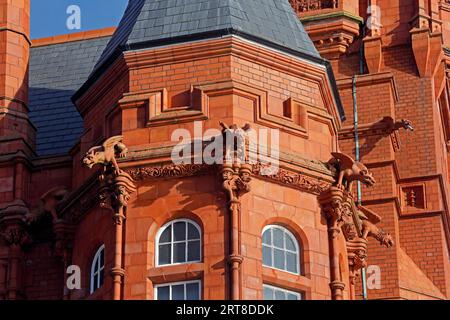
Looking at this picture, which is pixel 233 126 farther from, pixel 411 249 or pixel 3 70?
pixel 411 249

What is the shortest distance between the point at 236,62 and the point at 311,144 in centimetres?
223

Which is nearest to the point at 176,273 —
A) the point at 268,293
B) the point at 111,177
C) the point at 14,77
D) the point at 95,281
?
the point at 268,293

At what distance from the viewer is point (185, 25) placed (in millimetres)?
40312

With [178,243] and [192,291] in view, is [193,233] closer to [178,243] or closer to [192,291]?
[178,243]

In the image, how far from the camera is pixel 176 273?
3700cm

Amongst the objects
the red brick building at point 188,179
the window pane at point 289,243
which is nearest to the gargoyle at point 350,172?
the red brick building at point 188,179

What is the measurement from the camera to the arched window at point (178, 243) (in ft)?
122

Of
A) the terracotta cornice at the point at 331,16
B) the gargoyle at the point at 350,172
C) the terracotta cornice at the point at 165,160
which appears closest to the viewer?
the terracotta cornice at the point at 165,160

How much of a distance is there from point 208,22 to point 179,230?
487 cm

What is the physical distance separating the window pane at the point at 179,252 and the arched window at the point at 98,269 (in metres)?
1.73

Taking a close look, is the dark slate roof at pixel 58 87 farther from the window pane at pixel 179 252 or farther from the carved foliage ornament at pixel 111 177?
the window pane at pixel 179 252
